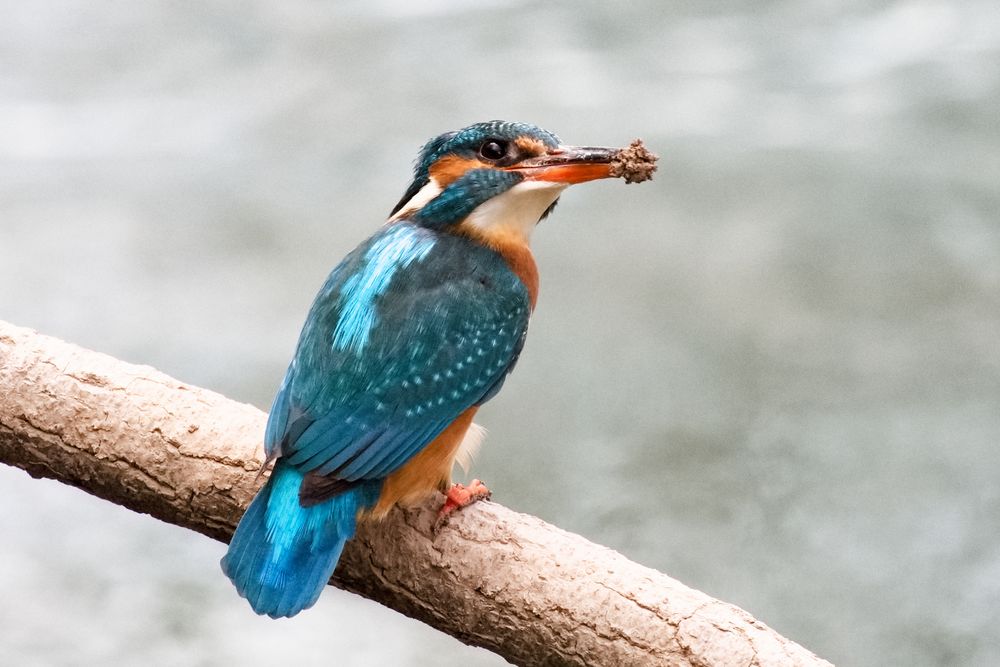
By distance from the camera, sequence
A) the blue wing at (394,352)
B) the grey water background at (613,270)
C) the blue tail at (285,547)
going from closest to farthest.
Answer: the blue tail at (285,547) → the blue wing at (394,352) → the grey water background at (613,270)

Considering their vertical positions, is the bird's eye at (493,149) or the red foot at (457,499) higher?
the bird's eye at (493,149)

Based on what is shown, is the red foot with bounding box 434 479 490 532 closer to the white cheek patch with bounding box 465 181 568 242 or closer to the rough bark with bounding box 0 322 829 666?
the rough bark with bounding box 0 322 829 666

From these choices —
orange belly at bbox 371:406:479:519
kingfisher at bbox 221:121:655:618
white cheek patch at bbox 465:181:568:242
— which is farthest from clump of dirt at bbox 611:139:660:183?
orange belly at bbox 371:406:479:519

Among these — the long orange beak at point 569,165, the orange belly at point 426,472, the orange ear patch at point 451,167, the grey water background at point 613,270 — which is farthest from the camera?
the grey water background at point 613,270

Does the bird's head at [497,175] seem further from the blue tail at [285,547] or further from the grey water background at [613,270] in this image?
the grey water background at [613,270]

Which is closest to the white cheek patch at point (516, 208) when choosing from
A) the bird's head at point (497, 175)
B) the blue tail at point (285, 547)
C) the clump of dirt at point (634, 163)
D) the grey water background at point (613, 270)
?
the bird's head at point (497, 175)

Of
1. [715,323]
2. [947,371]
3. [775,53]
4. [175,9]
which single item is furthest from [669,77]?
[175,9]

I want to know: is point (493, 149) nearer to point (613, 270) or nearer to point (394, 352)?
point (394, 352)
